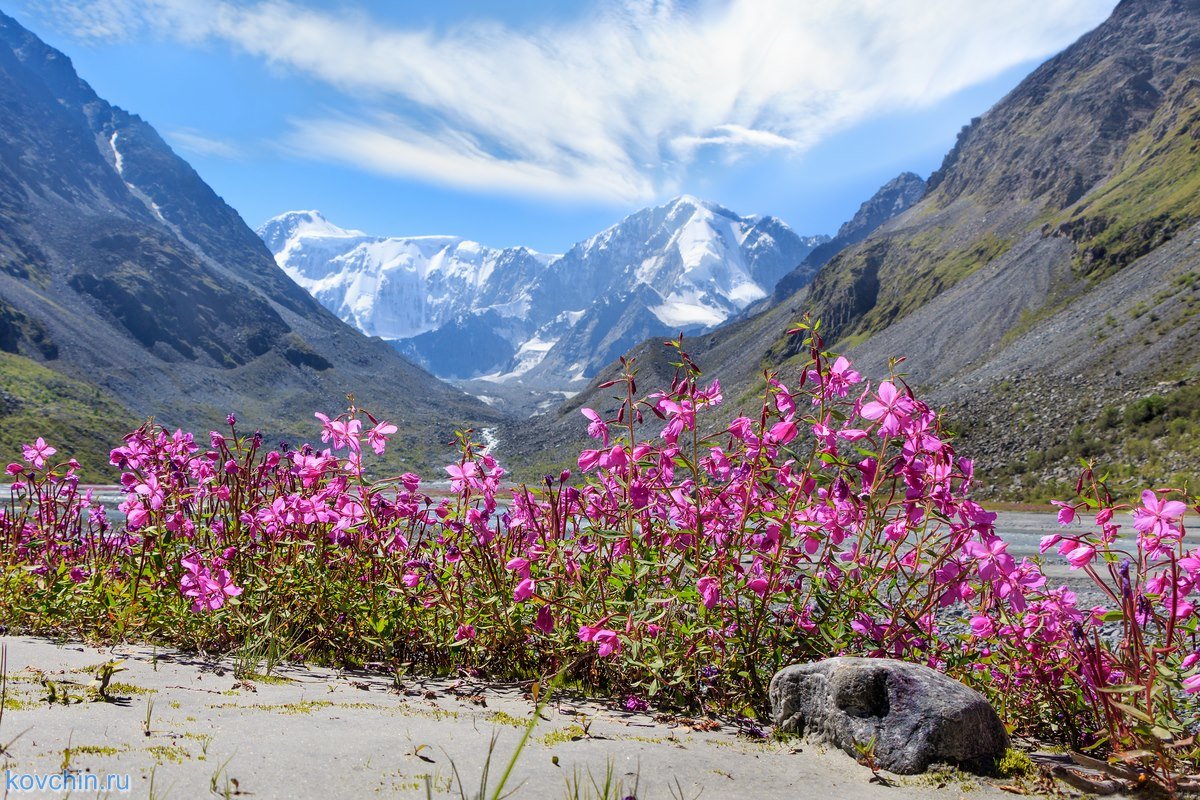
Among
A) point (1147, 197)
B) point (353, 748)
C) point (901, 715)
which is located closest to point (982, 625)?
point (901, 715)

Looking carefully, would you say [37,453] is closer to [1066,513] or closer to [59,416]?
[1066,513]

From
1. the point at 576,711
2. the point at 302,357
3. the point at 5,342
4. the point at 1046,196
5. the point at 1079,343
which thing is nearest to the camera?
the point at 576,711

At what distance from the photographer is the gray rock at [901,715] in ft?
9.07

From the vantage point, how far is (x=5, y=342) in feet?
321

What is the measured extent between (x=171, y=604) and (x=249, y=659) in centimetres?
127

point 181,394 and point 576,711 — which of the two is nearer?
point 576,711

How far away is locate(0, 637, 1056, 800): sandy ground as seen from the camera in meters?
2.14

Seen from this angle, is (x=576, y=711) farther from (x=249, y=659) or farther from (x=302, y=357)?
(x=302, y=357)

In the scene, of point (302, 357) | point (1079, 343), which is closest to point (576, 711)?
point (1079, 343)

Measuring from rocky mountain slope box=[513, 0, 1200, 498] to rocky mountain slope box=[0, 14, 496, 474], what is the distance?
53.5 metres

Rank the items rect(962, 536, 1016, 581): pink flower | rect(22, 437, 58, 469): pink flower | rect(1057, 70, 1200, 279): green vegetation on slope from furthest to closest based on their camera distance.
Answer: rect(1057, 70, 1200, 279): green vegetation on slope, rect(22, 437, 58, 469): pink flower, rect(962, 536, 1016, 581): pink flower

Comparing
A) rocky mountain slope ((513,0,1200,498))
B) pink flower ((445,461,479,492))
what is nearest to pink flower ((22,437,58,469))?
pink flower ((445,461,479,492))

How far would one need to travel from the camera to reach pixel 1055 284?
244ft

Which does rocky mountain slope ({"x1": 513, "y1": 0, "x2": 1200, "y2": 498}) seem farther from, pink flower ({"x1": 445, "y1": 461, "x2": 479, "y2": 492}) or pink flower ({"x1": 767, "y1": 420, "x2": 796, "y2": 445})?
pink flower ({"x1": 445, "y1": 461, "x2": 479, "y2": 492})
